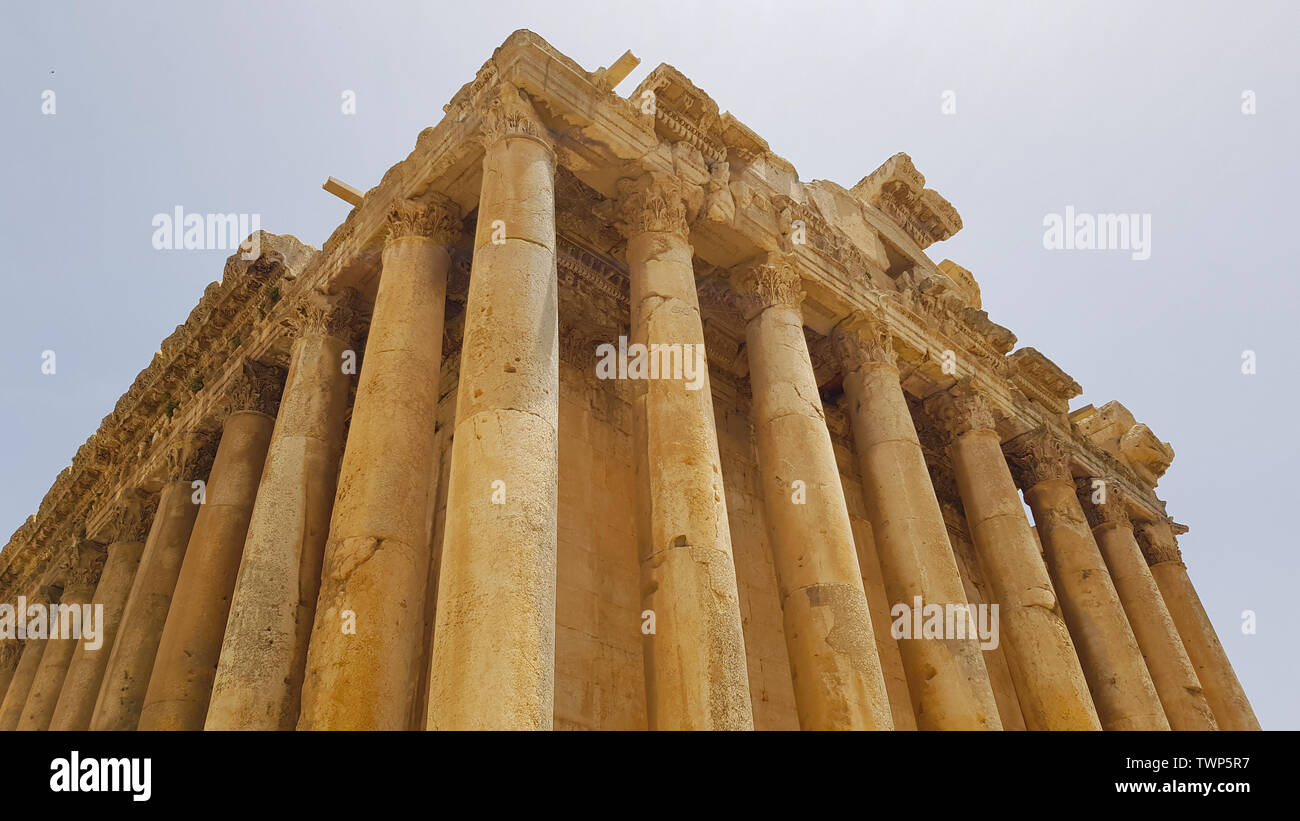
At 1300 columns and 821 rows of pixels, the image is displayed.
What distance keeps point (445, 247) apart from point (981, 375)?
10.1 meters

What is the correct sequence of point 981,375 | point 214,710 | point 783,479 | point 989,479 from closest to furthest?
1. point 214,710
2. point 783,479
3. point 989,479
4. point 981,375

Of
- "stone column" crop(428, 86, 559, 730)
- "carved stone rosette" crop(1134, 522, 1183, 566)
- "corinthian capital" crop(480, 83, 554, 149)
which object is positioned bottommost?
"stone column" crop(428, 86, 559, 730)

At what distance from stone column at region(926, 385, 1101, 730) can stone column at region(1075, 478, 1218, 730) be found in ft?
13.0

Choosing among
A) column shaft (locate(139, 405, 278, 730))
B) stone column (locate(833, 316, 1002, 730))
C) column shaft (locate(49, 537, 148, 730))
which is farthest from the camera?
column shaft (locate(49, 537, 148, 730))

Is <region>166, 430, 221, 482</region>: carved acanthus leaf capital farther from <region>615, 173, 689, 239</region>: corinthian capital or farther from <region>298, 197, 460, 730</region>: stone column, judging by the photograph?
<region>615, 173, 689, 239</region>: corinthian capital

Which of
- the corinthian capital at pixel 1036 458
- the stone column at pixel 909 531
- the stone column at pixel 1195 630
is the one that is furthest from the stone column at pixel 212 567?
the stone column at pixel 1195 630

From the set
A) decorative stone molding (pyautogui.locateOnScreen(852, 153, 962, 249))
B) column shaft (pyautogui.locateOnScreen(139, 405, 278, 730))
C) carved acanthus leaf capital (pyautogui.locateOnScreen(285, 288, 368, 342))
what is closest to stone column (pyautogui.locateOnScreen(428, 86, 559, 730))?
carved acanthus leaf capital (pyautogui.locateOnScreen(285, 288, 368, 342))

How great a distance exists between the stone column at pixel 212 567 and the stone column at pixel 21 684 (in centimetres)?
824

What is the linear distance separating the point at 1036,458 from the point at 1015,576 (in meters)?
4.17

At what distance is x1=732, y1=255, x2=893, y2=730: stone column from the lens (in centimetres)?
934

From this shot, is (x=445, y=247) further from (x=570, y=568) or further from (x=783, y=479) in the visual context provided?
(x=783, y=479)

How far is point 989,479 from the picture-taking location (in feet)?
48.9

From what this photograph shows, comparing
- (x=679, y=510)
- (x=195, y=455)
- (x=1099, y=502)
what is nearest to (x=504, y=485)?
(x=679, y=510)
